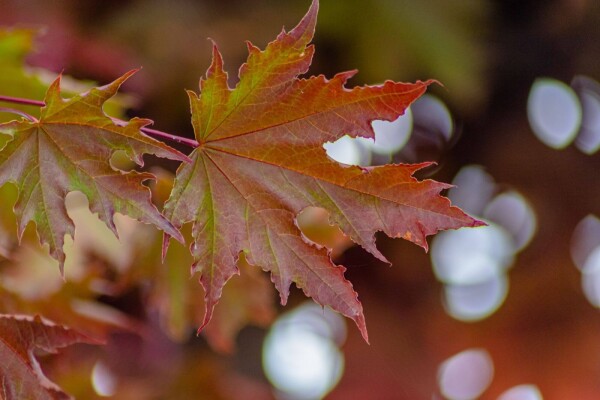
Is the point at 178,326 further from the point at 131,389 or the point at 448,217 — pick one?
the point at 131,389

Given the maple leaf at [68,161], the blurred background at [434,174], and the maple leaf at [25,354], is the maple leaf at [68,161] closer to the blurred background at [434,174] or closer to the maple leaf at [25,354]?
the maple leaf at [25,354]

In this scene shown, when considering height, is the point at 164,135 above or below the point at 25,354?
above

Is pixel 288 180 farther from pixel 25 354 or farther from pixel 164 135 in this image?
pixel 25 354

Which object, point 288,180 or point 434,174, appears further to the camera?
point 434,174

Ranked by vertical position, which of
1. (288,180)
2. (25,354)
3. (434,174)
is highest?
(434,174)

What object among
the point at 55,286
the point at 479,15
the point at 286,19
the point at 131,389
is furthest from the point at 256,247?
the point at 479,15

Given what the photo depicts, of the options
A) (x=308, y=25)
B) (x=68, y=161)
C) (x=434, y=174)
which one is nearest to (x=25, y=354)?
(x=68, y=161)
